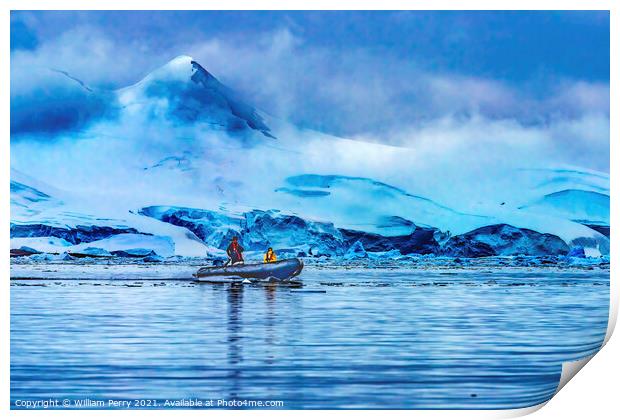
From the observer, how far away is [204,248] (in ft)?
84.5

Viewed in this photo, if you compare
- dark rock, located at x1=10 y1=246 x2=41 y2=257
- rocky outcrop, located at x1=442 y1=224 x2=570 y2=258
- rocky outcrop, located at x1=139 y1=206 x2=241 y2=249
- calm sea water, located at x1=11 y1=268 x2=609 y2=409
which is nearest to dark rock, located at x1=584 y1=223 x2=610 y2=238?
rocky outcrop, located at x1=442 y1=224 x2=570 y2=258

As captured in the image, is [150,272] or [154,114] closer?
[150,272]

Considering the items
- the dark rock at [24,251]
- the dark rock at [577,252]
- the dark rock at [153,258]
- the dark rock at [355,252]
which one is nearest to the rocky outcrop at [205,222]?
the dark rock at [153,258]

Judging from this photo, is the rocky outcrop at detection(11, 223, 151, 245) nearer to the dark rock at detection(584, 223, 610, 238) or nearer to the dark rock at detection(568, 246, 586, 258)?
the dark rock at detection(568, 246, 586, 258)

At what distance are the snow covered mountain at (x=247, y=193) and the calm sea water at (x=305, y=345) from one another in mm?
3897

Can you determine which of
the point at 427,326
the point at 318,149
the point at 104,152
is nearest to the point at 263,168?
the point at 318,149

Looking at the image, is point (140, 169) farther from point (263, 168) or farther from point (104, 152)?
point (263, 168)

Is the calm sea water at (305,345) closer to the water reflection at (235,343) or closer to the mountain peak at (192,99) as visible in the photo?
the water reflection at (235,343)

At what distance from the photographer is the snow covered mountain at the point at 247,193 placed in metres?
20.2

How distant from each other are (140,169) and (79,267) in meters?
2.58

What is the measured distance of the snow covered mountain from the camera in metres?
20.2

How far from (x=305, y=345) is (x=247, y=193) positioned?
47.1 ft

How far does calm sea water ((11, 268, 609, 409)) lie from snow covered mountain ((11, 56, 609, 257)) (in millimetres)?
3897

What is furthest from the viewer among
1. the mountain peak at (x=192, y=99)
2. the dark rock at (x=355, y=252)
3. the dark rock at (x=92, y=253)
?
the dark rock at (x=355, y=252)
